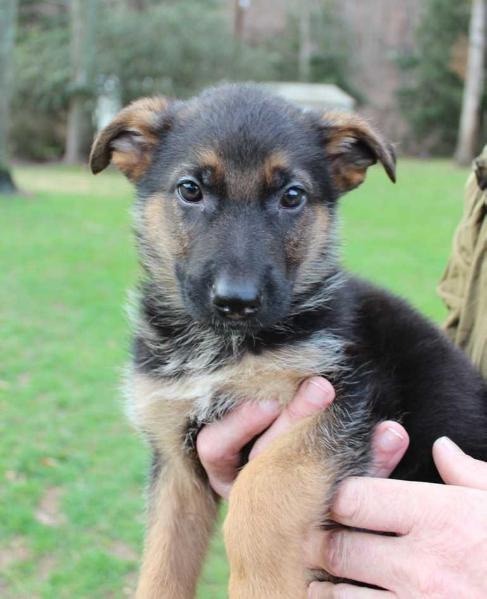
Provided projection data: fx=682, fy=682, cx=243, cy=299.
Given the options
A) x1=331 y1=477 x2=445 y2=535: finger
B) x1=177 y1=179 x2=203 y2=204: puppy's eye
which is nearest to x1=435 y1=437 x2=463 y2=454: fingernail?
x1=331 y1=477 x2=445 y2=535: finger

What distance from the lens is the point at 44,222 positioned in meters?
13.5

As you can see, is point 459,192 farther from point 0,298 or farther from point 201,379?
point 201,379

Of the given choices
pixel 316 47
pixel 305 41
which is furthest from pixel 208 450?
pixel 316 47

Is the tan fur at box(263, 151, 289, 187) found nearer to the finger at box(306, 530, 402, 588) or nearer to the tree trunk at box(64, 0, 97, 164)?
the finger at box(306, 530, 402, 588)

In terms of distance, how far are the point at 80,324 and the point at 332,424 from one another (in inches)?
226

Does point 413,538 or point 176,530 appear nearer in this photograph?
point 413,538

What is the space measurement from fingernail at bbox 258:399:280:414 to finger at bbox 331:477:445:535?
35cm

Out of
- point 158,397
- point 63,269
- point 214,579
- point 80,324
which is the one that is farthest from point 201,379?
point 63,269

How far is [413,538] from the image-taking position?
6.50 feet

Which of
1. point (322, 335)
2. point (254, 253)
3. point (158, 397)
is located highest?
point (254, 253)

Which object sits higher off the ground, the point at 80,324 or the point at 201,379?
the point at 201,379

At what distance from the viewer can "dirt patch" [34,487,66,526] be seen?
4.13 meters

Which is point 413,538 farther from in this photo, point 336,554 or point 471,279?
point 471,279

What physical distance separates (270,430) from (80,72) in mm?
26970
